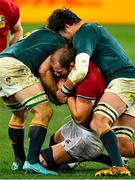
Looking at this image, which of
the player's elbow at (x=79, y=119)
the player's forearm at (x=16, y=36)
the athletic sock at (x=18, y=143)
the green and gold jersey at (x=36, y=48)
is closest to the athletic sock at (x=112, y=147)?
the player's elbow at (x=79, y=119)

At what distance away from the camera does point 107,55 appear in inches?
416

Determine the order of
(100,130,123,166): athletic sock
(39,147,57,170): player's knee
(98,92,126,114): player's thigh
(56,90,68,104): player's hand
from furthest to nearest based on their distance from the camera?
(39,147,57,170): player's knee
(56,90,68,104): player's hand
(98,92,126,114): player's thigh
(100,130,123,166): athletic sock

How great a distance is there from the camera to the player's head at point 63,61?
10.5 metres

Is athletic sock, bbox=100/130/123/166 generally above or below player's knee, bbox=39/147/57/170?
above

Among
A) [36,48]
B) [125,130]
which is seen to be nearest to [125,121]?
[125,130]

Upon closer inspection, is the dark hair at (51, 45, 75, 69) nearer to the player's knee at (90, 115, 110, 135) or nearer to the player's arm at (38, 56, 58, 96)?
the player's arm at (38, 56, 58, 96)

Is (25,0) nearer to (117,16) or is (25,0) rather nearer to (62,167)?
(117,16)

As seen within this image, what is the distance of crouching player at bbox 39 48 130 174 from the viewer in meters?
10.3

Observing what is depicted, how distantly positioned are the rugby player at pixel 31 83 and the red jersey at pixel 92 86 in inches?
16.6

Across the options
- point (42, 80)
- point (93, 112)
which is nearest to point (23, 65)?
point (42, 80)

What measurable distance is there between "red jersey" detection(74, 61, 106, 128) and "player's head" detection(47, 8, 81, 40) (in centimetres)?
44

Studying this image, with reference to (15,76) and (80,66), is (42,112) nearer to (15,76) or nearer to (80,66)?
(15,76)

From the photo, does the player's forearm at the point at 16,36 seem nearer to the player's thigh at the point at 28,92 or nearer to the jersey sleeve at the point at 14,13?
the jersey sleeve at the point at 14,13

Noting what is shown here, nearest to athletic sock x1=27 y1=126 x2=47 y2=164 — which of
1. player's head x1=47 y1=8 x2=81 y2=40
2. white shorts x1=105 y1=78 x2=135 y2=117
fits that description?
white shorts x1=105 y1=78 x2=135 y2=117
